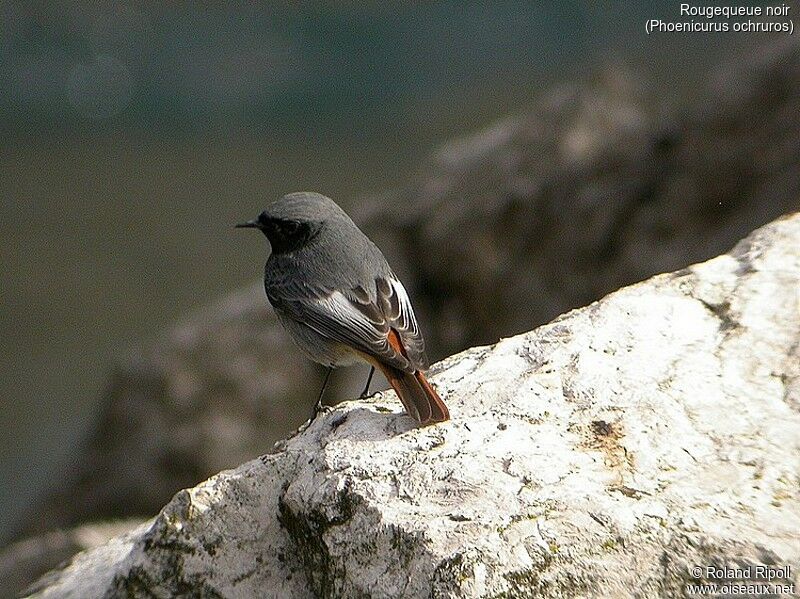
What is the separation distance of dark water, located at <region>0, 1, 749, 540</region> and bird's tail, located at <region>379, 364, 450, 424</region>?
1133cm

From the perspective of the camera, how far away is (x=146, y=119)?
18656 mm

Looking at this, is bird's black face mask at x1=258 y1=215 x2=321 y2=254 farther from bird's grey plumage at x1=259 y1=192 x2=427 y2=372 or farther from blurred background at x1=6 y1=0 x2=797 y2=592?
blurred background at x1=6 y1=0 x2=797 y2=592

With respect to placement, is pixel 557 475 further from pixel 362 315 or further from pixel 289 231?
pixel 289 231

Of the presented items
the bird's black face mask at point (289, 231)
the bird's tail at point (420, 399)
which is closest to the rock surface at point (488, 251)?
the bird's black face mask at point (289, 231)

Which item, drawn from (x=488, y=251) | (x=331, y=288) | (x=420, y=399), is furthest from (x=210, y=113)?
(x=420, y=399)

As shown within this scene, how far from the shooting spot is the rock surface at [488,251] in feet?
28.1

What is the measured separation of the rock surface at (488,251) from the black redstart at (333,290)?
3300mm

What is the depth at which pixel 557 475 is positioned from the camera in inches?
147

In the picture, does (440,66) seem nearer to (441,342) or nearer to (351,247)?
(441,342)

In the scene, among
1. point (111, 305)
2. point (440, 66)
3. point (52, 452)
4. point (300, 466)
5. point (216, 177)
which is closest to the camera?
point (300, 466)

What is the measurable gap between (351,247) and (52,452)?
30.0 feet

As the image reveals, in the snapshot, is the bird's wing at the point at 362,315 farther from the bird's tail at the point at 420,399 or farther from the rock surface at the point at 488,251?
the rock surface at the point at 488,251

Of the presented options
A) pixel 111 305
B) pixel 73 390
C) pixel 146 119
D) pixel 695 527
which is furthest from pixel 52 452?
pixel 695 527

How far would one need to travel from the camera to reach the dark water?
16094mm
